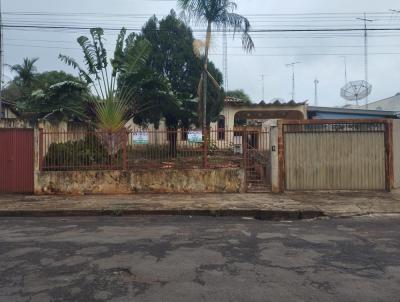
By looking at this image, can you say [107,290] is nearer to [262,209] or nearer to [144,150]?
[262,209]

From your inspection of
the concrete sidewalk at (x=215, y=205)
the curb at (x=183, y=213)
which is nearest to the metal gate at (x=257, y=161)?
the concrete sidewalk at (x=215, y=205)

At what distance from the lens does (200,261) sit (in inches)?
237

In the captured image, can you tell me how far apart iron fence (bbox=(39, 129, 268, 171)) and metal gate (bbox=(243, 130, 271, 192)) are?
0.08 meters

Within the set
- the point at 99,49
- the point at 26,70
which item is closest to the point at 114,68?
the point at 99,49

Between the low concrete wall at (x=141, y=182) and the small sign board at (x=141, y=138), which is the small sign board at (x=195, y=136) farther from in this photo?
the small sign board at (x=141, y=138)

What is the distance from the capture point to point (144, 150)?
1345 centimetres

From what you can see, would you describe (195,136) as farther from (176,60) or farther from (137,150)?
(176,60)

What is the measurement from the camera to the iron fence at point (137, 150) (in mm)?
13391

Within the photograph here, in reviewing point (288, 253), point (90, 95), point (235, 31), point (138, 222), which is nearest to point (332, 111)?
point (235, 31)

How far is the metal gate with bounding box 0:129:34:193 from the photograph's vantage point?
13.7 meters

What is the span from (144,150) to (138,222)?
13.8 ft

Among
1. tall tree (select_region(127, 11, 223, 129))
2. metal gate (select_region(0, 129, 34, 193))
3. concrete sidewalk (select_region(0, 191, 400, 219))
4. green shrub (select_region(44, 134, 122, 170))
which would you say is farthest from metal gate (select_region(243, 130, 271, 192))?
tall tree (select_region(127, 11, 223, 129))

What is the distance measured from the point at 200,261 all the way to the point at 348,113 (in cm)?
1972

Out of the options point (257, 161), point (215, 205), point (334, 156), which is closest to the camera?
point (215, 205)
